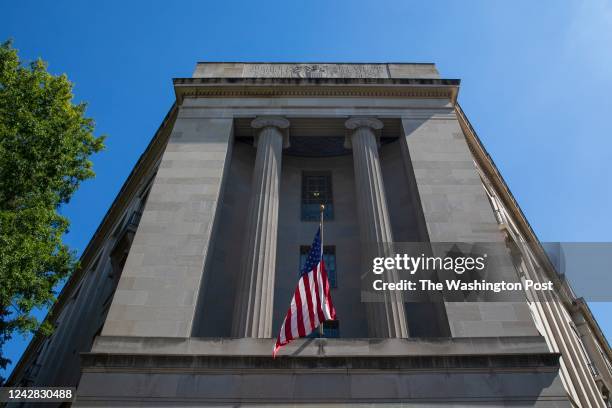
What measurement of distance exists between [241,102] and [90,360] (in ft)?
49.4

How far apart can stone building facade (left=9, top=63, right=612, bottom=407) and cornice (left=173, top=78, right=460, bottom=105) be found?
0.09 metres

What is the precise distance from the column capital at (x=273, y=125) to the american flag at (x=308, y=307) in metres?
10.1

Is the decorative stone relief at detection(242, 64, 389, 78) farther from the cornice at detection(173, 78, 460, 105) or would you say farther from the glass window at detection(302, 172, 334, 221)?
the glass window at detection(302, 172, 334, 221)

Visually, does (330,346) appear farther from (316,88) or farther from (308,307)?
(316,88)

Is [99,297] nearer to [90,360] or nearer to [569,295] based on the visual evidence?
[90,360]

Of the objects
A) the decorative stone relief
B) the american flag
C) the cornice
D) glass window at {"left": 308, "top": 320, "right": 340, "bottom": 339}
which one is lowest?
the american flag

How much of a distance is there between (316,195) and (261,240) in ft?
21.9

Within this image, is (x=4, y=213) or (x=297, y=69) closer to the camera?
(x=4, y=213)

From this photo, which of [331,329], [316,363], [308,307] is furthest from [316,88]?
[316,363]

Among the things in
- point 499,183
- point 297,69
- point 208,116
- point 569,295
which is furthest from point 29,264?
point 569,295

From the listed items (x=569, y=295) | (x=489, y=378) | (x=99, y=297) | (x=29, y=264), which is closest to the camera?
(x=489, y=378)

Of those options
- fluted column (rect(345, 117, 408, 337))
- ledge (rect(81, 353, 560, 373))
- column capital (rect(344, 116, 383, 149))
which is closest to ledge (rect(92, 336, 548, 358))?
ledge (rect(81, 353, 560, 373))

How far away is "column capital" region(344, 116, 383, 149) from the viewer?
24.8 m

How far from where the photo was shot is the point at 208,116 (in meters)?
25.3
